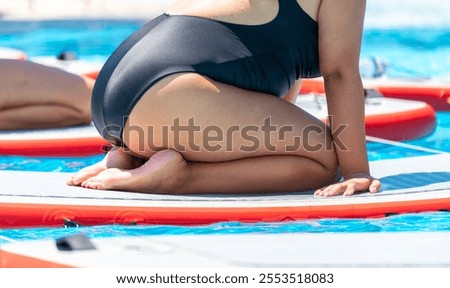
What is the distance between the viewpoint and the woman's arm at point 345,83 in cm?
325

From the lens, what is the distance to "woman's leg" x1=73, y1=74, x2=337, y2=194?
3189mm

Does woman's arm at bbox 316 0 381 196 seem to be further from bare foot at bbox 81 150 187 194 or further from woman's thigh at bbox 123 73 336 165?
bare foot at bbox 81 150 187 194

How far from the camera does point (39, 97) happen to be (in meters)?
4.77

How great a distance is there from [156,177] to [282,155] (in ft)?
1.19

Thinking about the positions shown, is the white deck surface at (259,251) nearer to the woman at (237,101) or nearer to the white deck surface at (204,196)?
the white deck surface at (204,196)

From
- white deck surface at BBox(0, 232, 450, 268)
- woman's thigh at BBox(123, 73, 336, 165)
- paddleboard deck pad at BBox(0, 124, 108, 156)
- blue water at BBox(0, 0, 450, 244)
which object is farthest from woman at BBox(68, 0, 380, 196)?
blue water at BBox(0, 0, 450, 244)

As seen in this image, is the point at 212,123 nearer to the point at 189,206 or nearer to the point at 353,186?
the point at 189,206

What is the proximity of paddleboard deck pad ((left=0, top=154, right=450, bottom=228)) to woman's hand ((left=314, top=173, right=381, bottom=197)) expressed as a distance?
0.03 meters

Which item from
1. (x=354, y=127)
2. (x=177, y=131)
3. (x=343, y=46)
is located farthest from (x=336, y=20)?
(x=177, y=131)

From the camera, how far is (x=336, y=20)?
3242 millimetres

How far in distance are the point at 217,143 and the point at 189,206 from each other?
0.23 meters

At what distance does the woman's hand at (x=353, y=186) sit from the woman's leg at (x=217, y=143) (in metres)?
0.08

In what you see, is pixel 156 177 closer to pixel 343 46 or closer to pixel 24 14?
pixel 343 46

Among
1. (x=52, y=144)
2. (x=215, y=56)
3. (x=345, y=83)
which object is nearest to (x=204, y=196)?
(x=215, y=56)
